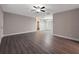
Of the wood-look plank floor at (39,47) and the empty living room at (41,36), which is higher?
the empty living room at (41,36)

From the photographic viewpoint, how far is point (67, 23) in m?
8.09

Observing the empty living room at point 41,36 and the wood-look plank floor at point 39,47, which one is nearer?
the wood-look plank floor at point 39,47

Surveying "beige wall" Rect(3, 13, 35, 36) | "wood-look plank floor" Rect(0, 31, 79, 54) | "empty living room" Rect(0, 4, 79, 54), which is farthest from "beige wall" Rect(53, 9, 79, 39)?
"beige wall" Rect(3, 13, 35, 36)

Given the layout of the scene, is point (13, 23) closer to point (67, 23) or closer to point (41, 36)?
point (41, 36)

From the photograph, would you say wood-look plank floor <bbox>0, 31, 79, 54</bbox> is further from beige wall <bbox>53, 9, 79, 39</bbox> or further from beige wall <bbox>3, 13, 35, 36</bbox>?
beige wall <bbox>3, 13, 35, 36</bbox>

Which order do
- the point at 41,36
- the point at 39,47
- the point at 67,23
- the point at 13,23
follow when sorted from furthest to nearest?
the point at 13,23 < the point at 41,36 < the point at 67,23 < the point at 39,47

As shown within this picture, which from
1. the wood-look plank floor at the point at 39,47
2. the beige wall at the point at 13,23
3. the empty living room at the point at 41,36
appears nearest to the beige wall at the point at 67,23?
the empty living room at the point at 41,36

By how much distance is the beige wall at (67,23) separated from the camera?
699 cm

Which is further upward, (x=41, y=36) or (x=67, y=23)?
(x=67, y=23)

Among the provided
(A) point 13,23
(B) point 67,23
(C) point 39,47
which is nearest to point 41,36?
(B) point 67,23

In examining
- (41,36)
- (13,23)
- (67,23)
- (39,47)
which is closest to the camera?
(39,47)

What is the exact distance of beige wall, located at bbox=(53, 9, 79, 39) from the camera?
699 centimetres

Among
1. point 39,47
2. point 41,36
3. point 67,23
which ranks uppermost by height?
point 67,23

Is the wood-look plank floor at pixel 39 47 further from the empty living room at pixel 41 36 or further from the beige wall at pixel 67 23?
the beige wall at pixel 67 23
